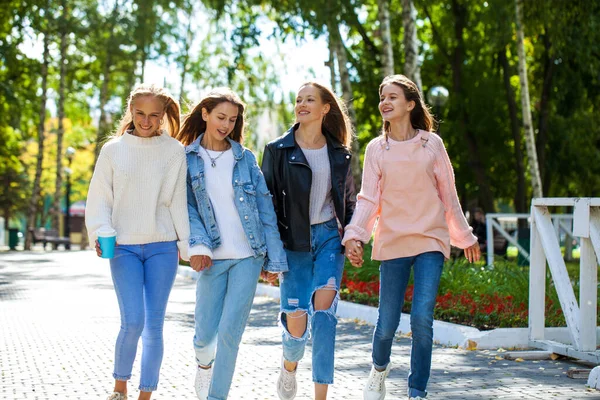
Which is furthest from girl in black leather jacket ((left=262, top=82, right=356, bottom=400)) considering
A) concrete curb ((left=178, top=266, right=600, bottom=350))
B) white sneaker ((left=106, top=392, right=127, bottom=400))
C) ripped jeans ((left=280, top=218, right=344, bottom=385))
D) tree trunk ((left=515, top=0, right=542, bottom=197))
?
tree trunk ((left=515, top=0, right=542, bottom=197))

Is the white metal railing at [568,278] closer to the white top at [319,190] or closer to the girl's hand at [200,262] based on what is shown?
the white top at [319,190]

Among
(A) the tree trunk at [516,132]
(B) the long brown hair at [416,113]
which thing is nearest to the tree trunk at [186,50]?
(A) the tree trunk at [516,132]

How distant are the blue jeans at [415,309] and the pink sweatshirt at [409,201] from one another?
0.07m

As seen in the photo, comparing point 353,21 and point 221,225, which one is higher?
point 353,21

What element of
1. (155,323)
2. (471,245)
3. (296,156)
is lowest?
(155,323)

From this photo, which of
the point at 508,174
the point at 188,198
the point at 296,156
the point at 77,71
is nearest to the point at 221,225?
the point at 188,198

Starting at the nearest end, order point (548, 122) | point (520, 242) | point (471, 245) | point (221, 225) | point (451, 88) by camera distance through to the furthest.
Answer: point (221, 225)
point (471, 245)
point (520, 242)
point (548, 122)
point (451, 88)

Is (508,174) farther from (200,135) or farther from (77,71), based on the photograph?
(200,135)

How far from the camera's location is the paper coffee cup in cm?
572

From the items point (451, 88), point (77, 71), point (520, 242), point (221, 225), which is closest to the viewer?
point (221, 225)

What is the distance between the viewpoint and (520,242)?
20.9m

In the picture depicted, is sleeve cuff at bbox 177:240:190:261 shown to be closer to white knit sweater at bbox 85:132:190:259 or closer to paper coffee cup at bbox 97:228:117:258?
white knit sweater at bbox 85:132:190:259

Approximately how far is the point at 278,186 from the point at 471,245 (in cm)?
125

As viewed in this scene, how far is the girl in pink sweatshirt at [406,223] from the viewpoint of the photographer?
6184mm
